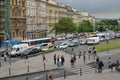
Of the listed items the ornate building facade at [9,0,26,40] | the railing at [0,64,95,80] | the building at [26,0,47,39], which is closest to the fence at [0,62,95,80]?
the railing at [0,64,95,80]

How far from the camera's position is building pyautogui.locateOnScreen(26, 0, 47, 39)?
412ft

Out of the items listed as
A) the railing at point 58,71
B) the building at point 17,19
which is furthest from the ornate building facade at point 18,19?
the railing at point 58,71

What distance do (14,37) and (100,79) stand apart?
7339 centimetres

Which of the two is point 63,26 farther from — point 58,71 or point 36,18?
point 58,71

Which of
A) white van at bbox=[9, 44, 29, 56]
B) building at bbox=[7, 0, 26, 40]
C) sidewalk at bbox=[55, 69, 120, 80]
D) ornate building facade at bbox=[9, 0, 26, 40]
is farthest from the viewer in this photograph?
ornate building facade at bbox=[9, 0, 26, 40]

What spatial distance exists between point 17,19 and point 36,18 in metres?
26.5

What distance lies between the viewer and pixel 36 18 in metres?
136

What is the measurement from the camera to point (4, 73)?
44719 millimetres

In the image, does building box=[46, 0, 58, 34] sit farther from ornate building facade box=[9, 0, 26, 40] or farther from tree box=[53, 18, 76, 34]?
ornate building facade box=[9, 0, 26, 40]

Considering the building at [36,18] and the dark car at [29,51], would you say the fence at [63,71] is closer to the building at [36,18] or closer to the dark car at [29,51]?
the dark car at [29,51]

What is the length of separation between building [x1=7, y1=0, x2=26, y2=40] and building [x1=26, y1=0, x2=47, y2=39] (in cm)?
732

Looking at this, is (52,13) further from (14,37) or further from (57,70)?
(57,70)

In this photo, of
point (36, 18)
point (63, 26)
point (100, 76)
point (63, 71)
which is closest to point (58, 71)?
point (63, 71)

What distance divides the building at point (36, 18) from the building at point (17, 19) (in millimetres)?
7315
